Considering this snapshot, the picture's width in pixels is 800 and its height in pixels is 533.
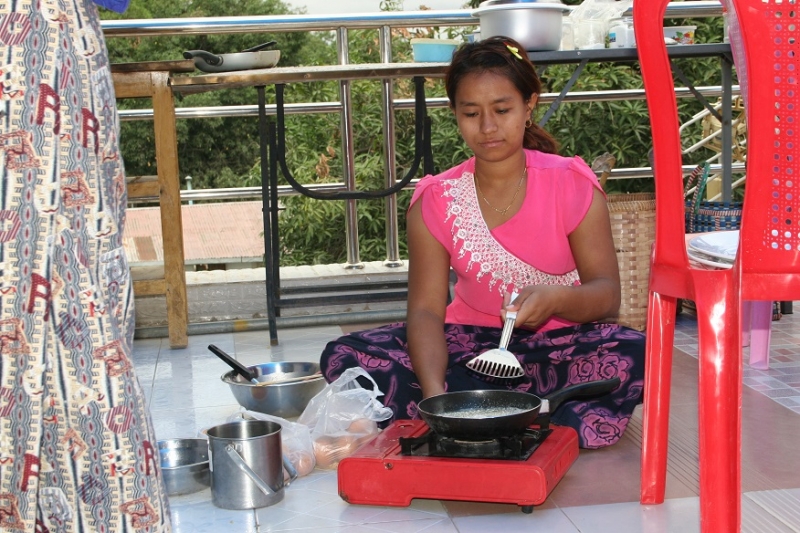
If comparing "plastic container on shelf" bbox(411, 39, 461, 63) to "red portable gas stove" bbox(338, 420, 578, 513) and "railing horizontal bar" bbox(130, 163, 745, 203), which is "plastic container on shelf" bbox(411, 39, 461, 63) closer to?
"railing horizontal bar" bbox(130, 163, 745, 203)

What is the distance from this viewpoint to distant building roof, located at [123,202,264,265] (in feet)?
27.3

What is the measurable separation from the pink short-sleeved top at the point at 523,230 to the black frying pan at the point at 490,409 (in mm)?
375

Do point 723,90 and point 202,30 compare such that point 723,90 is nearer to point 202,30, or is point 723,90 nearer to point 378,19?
point 378,19

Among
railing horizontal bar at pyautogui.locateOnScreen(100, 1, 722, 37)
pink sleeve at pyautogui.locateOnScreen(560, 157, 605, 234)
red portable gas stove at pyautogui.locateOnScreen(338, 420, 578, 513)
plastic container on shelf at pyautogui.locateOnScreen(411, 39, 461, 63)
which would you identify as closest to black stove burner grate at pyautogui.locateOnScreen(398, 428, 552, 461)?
red portable gas stove at pyautogui.locateOnScreen(338, 420, 578, 513)

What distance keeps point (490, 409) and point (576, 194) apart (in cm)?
63

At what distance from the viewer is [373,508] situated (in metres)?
2.05

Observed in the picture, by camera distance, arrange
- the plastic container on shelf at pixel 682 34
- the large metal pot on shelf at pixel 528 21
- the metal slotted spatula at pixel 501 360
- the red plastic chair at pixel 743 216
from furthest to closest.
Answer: the plastic container on shelf at pixel 682 34 < the large metal pot on shelf at pixel 528 21 < the metal slotted spatula at pixel 501 360 < the red plastic chair at pixel 743 216

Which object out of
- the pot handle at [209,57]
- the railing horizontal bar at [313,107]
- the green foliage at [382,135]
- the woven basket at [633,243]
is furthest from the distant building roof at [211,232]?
the woven basket at [633,243]

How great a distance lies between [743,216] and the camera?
1458mm

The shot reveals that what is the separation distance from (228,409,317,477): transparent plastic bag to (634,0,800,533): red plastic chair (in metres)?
0.92

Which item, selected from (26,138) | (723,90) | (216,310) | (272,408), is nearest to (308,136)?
(216,310)

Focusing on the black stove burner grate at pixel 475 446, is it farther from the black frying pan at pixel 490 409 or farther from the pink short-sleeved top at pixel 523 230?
the pink short-sleeved top at pixel 523 230

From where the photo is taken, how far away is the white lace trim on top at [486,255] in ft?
7.93

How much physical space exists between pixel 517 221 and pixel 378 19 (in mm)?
2239
